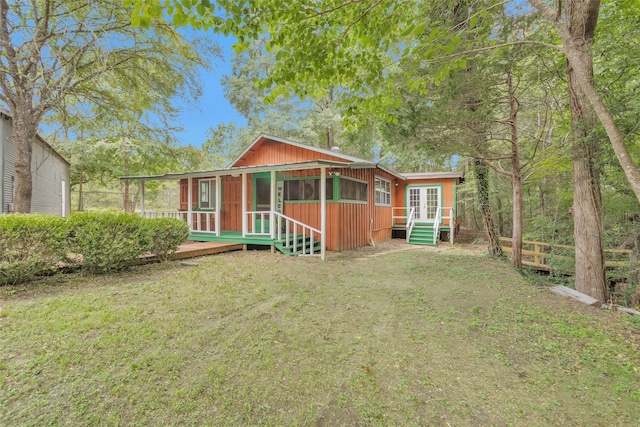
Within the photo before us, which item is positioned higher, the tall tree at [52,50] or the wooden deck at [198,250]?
the tall tree at [52,50]

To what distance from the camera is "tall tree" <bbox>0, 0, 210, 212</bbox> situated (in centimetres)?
689

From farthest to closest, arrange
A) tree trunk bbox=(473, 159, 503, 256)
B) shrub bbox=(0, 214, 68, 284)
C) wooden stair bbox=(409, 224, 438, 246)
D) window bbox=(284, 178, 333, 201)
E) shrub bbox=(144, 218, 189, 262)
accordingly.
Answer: wooden stair bbox=(409, 224, 438, 246) < window bbox=(284, 178, 333, 201) < tree trunk bbox=(473, 159, 503, 256) < shrub bbox=(144, 218, 189, 262) < shrub bbox=(0, 214, 68, 284)

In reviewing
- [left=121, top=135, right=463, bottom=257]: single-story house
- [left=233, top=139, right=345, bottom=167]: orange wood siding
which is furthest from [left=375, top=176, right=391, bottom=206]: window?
[left=233, top=139, right=345, bottom=167]: orange wood siding

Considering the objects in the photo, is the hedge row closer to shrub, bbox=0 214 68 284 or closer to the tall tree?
shrub, bbox=0 214 68 284

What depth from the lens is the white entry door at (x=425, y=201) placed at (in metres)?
14.7

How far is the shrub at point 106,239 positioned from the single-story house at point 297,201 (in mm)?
3396

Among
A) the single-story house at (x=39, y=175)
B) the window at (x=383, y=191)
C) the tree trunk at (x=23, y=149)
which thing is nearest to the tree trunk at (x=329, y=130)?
the window at (x=383, y=191)

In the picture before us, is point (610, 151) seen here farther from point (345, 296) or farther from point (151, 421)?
point (151, 421)

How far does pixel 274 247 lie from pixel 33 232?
17.5 feet

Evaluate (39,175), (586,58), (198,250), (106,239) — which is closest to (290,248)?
(198,250)

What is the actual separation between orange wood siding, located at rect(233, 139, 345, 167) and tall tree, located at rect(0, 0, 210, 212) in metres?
4.28

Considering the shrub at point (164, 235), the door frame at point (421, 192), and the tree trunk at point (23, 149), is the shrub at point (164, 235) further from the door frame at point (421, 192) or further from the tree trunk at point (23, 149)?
the door frame at point (421, 192)

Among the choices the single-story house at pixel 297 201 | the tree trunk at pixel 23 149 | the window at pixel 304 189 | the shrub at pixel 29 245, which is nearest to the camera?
the shrub at pixel 29 245

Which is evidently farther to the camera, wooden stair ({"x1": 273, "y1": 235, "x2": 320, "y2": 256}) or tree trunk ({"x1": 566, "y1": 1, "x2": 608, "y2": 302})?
wooden stair ({"x1": 273, "y1": 235, "x2": 320, "y2": 256})
